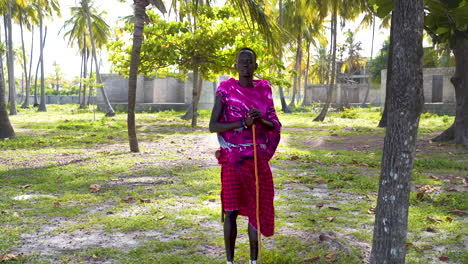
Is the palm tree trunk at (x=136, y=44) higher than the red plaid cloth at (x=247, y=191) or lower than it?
higher

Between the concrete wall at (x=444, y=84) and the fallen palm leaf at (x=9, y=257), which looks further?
the concrete wall at (x=444, y=84)

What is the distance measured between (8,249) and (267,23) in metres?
6.17

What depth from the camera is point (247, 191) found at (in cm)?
343

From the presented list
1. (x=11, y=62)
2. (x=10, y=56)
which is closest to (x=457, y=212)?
(x=10, y=56)

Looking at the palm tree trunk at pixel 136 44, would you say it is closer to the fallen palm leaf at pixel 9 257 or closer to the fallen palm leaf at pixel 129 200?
the fallen palm leaf at pixel 129 200

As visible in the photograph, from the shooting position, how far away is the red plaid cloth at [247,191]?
11.1 ft

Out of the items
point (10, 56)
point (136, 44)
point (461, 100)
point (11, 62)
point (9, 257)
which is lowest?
point (9, 257)

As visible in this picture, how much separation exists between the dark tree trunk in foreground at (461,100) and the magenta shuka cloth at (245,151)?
944cm

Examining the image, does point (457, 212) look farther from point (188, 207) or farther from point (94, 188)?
point (94, 188)

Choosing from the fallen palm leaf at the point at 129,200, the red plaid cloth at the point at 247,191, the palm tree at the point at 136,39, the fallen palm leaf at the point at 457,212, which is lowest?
the fallen palm leaf at the point at 129,200

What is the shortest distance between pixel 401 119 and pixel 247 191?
1220 mm

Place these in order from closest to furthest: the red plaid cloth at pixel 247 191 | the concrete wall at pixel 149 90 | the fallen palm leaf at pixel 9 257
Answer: the red plaid cloth at pixel 247 191 < the fallen palm leaf at pixel 9 257 < the concrete wall at pixel 149 90

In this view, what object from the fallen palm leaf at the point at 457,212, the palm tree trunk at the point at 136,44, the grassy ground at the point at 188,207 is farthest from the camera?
the palm tree trunk at the point at 136,44

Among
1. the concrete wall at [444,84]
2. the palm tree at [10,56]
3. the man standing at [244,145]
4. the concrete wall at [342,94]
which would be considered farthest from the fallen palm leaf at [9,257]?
the concrete wall at [342,94]
